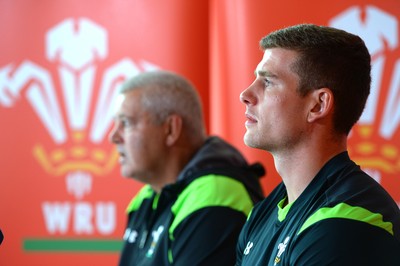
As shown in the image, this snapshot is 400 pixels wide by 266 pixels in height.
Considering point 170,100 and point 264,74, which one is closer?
point 264,74

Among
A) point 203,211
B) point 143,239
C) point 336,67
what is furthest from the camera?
point 143,239

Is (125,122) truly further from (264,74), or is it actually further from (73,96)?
(264,74)

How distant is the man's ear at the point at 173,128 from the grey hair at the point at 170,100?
0.6 inches

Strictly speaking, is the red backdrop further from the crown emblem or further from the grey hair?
the grey hair

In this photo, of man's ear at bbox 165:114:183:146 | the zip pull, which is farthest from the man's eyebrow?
the zip pull

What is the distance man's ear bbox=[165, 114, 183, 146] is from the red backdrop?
0.45m

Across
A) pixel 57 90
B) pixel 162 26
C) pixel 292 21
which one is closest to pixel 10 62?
pixel 57 90

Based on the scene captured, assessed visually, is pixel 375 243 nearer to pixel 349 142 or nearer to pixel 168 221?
pixel 168 221

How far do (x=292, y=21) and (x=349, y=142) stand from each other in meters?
0.49

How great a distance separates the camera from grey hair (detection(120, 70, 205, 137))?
7.68 ft

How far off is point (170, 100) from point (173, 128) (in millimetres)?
97

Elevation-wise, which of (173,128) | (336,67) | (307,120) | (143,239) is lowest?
(143,239)

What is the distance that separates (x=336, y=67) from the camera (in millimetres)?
1398

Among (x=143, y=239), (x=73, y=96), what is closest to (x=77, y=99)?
(x=73, y=96)
